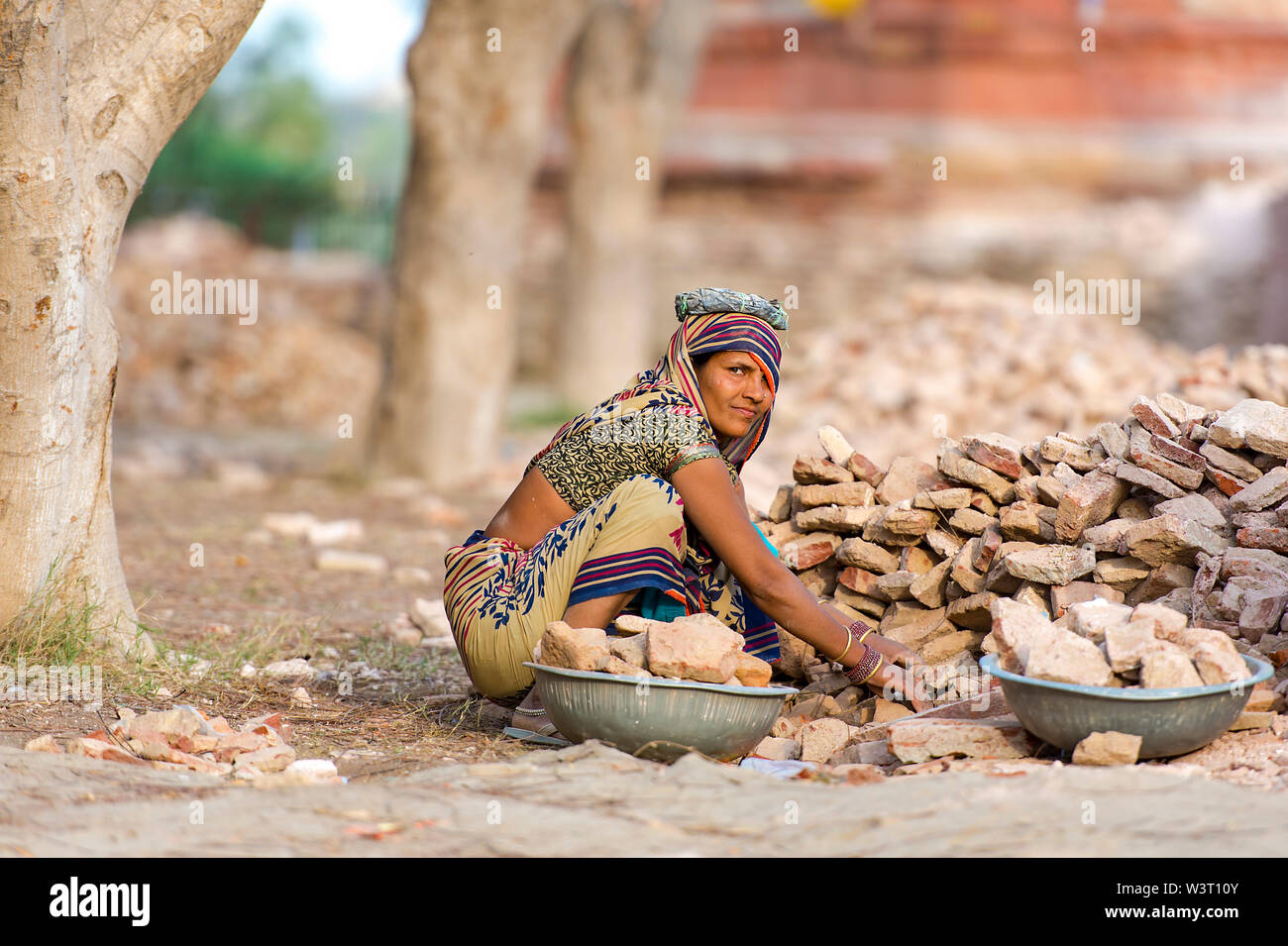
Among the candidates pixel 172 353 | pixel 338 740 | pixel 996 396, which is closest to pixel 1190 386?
pixel 996 396

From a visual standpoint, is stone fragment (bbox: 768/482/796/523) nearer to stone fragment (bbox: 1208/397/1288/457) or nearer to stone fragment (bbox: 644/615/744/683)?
stone fragment (bbox: 1208/397/1288/457)

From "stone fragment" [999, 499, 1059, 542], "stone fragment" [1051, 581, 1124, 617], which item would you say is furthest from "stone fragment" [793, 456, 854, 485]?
"stone fragment" [1051, 581, 1124, 617]

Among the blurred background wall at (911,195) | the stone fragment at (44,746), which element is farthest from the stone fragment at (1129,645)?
the blurred background wall at (911,195)

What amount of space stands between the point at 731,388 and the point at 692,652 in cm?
80

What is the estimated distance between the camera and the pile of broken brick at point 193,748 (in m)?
2.86

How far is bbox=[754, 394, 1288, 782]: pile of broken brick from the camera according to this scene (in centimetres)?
283

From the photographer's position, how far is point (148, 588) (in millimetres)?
5105

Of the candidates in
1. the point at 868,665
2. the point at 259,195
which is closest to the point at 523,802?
the point at 868,665

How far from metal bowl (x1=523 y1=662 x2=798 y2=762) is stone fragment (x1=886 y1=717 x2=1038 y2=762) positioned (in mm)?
279

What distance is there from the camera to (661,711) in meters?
2.82

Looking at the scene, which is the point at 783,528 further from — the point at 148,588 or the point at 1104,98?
the point at 1104,98

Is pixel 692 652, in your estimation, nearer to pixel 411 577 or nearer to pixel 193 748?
pixel 193 748

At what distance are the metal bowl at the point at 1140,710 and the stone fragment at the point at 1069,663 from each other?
24 mm

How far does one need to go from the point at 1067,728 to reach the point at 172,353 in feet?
41.9
